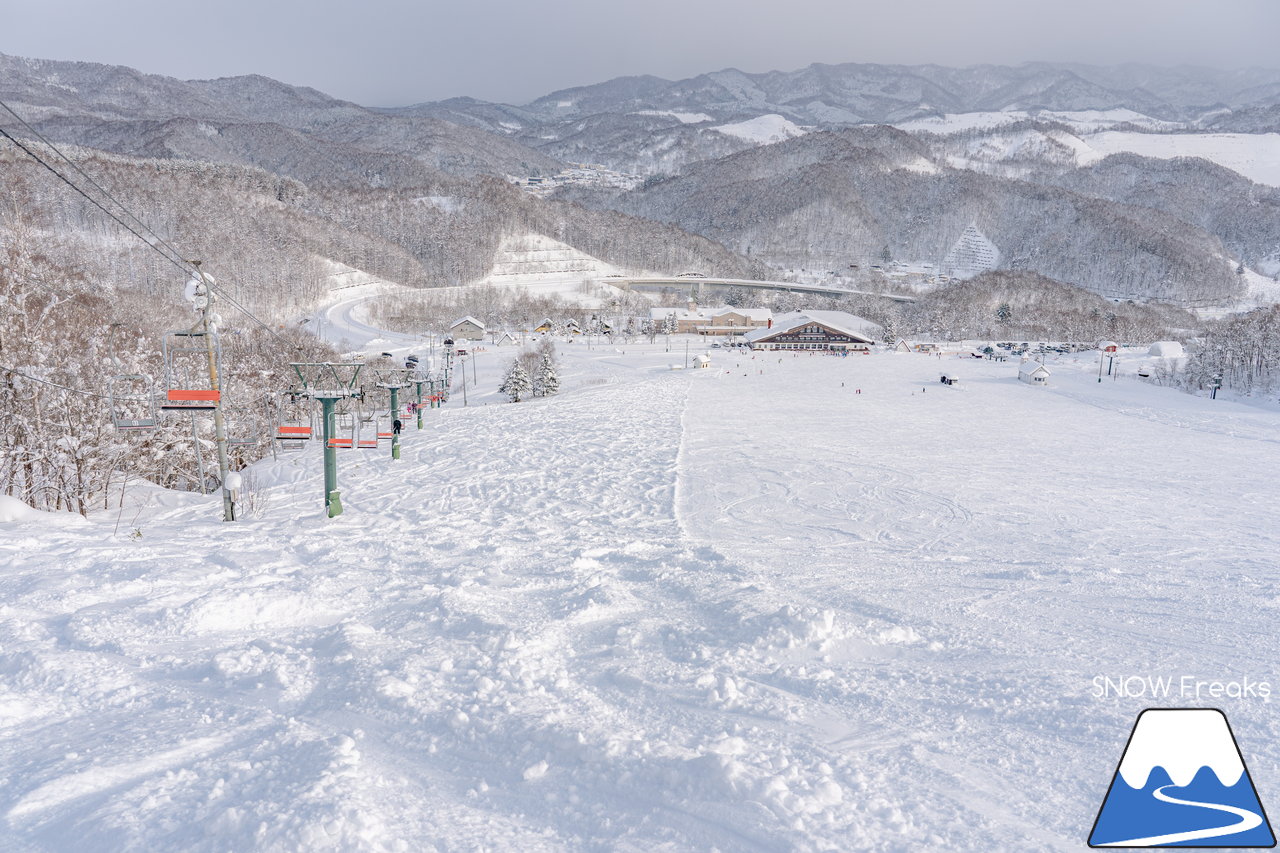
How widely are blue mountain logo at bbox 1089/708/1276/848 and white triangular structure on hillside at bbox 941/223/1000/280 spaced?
197 meters

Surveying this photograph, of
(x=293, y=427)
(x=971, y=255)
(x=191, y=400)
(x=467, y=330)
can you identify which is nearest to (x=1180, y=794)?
(x=191, y=400)

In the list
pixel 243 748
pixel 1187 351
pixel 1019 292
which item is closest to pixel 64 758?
pixel 243 748

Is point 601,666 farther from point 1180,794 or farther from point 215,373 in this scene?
point 215,373

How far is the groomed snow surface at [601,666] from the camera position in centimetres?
393

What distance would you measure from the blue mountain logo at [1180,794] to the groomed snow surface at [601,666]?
1.51 feet

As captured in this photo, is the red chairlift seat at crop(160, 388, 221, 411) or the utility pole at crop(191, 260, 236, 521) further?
the utility pole at crop(191, 260, 236, 521)

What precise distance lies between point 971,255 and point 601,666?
212m

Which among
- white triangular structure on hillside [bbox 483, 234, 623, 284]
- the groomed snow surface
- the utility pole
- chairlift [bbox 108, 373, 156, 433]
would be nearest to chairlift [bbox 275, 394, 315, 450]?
the groomed snow surface

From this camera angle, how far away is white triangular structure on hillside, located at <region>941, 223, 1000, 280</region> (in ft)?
598

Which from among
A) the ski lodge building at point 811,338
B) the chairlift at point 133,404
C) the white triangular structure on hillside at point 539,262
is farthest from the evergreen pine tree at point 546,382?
the white triangular structure on hillside at point 539,262

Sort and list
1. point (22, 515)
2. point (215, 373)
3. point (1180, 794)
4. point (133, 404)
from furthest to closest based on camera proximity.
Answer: point (133, 404)
point (215, 373)
point (22, 515)
point (1180, 794)

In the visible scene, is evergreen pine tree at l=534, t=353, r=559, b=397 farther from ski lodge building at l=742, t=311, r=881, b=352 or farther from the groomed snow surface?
ski lodge building at l=742, t=311, r=881, b=352

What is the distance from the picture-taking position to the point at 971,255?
18750cm

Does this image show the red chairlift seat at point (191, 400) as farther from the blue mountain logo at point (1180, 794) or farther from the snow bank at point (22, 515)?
the blue mountain logo at point (1180, 794)
